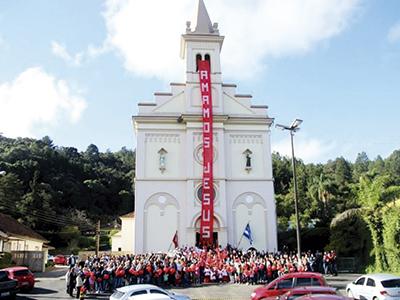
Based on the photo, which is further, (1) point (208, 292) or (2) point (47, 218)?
(2) point (47, 218)

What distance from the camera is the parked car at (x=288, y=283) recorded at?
49.8 ft

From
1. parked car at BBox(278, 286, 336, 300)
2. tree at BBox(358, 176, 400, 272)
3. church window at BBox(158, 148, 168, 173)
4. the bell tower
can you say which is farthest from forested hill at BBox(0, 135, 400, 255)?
parked car at BBox(278, 286, 336, 300)

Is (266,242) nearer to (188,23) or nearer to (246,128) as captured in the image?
(246,128)

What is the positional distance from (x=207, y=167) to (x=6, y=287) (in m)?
18.7

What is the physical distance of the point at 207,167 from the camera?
3312 cm

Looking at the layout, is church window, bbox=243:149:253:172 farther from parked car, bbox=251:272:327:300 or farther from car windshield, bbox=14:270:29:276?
car windshield, bbox=14:270:29:276

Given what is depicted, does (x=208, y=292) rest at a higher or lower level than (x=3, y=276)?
lower

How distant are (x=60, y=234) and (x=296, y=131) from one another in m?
58.1

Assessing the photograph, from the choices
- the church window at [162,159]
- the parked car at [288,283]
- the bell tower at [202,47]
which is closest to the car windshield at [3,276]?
the parked car at [288,283]

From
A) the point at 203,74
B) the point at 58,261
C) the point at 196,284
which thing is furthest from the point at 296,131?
the point at 58,261

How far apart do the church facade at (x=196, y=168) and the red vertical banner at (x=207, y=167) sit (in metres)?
0.54

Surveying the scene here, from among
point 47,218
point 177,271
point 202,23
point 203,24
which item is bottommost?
point 177,271

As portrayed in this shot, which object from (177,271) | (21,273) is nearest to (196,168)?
(177,271)

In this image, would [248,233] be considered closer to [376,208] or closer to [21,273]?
[376,208]
